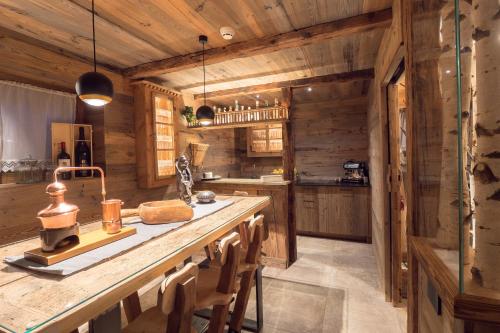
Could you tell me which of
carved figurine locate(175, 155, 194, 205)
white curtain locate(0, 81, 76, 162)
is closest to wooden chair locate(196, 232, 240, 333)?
carved figurine locate(175, 155, 194, 205)

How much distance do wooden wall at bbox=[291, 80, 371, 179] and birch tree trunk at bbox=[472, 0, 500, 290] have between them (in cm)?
372

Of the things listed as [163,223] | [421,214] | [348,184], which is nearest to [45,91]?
[163,223]

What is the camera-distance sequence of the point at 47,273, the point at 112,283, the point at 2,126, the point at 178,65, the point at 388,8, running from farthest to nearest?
the point at 178,65 < the point at 2,126 < the point at 388,8 < the point at 47,273 < the point at 112,283

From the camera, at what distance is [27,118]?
234cm

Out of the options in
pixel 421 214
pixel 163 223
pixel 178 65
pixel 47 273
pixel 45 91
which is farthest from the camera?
pixel 178 65

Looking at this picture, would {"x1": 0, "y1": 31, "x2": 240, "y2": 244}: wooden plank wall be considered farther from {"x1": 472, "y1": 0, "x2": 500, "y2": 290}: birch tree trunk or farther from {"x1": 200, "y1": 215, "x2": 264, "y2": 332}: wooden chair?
{"x1": 472, "y1": 0, "x2": 500, "y2": 290}: birch tree trunk

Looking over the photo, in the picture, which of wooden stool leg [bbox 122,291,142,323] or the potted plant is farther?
the potted plant

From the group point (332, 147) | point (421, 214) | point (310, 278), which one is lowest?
point (310, 278)

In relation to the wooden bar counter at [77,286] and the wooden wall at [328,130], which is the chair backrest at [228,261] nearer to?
the wooden bar counter at [77,286]

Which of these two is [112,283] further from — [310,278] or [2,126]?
A: [310,278]

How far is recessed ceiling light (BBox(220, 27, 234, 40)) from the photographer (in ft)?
7.07

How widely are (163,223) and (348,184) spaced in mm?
3484

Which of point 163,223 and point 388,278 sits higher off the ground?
point 163,223

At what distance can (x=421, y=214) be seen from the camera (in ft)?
4.63
